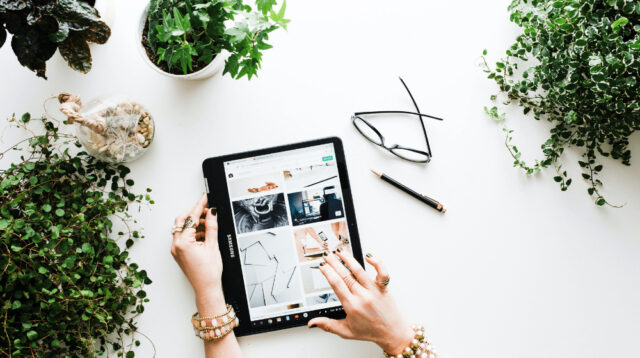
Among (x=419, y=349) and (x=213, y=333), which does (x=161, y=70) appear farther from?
(x=419, y=349)

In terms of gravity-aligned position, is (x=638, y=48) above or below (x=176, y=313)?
above

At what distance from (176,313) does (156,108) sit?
0.54 m

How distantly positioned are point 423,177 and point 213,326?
65 cm

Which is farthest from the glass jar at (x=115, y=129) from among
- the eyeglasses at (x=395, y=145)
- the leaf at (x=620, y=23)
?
the leaf at (x=620, y=23)

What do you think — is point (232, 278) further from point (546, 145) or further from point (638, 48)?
point (638, 48)

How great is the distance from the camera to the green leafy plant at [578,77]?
0.87m

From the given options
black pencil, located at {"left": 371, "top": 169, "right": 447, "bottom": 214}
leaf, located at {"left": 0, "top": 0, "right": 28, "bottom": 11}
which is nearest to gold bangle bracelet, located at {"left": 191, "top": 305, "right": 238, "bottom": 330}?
black pencil, located at {"left": 371, "top": 169, "right": 447, "bottom": 214}

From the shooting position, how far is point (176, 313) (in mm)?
1112

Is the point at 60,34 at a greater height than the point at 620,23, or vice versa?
the point at 60,34

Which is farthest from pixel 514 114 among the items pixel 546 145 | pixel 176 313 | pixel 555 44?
pixel 176 313

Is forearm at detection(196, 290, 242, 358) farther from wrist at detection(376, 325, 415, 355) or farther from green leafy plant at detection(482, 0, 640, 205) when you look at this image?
green leafy plant at detection(482, 0, 640, 205)

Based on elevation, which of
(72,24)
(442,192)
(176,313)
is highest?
(72,24)

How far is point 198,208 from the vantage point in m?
1.08

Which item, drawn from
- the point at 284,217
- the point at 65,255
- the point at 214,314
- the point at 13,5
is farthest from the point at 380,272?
the point at 13,5
